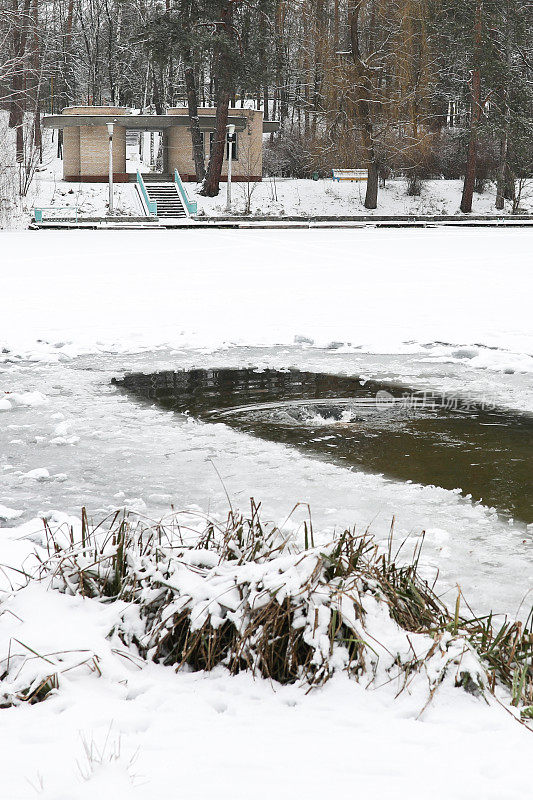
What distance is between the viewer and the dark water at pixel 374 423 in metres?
6.27

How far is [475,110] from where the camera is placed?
45062mm

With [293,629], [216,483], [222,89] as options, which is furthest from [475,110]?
[293,629]

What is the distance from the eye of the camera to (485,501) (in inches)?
224

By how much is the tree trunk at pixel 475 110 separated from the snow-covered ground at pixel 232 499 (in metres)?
30.5

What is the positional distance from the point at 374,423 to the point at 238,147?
1802 inches

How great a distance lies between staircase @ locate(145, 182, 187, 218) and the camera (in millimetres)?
43781

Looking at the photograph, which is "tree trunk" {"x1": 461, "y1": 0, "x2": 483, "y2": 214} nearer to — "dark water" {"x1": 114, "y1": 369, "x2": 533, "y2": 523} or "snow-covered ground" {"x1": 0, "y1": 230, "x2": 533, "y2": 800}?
"snow-covered ground" {"x1": 0, "y1": 230, "x2": 533, "y2": 800}

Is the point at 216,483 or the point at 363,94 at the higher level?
the point at 363,94

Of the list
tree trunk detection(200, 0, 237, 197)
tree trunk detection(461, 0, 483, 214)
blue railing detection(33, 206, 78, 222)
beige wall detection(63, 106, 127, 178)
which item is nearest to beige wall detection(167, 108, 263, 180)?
beige wall detection(63, 106, 127, 178)

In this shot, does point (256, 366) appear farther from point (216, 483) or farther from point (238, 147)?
point (238, 147)

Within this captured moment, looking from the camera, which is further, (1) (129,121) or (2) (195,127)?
(1) (129,121)

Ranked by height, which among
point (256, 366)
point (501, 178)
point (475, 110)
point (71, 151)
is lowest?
point (256, 366)

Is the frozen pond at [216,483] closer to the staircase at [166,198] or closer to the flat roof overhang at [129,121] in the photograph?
the staircase at [166,198]

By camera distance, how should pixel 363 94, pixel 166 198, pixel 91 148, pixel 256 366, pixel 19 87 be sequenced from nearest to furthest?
1. pixel 256 366
2. pixel 363 94
3. pixel 166 198
4. pixel 19 87
5. pixel 91 148
